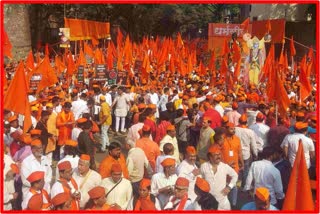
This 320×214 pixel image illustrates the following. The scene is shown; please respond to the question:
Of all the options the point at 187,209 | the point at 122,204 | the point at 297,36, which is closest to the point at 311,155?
the point at 187,209

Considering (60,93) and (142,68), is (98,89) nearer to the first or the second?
(60,93)

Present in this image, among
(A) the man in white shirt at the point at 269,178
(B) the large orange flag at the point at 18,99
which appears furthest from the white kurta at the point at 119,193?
(B) the large orange flag at the point at 18,99

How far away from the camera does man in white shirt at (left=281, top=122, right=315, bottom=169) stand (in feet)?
21.9

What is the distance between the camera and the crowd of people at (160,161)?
532 cm

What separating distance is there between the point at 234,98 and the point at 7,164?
6445 mm

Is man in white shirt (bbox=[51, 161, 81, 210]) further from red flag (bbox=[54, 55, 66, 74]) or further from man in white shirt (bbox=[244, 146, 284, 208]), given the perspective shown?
red flag (bbox=[54, 55, 66, 74])

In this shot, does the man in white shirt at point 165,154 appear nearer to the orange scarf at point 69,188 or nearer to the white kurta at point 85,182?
the white kurta at point 85,182

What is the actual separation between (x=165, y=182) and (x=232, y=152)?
151 cm

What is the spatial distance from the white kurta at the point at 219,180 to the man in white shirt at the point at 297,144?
4.11 ft

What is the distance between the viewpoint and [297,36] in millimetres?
29906

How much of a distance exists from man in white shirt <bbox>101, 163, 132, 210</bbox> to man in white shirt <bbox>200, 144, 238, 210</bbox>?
1.07 metres

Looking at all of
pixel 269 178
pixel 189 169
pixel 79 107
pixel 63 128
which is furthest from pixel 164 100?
pixel 269 178

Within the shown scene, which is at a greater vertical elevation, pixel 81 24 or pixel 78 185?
pixel 81 24

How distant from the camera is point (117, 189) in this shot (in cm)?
542
